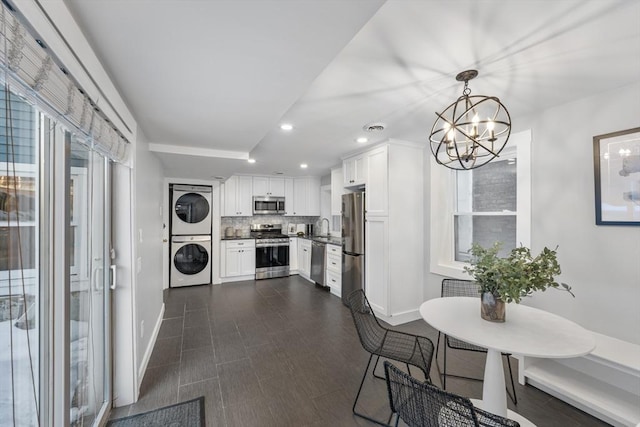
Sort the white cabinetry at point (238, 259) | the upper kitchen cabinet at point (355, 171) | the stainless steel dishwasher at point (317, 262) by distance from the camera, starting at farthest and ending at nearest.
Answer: the white cabinetry at point (238, 259), the stainless steel dishwasher at point (317, 262), the upper kitchen cabinet at point (355, 171)

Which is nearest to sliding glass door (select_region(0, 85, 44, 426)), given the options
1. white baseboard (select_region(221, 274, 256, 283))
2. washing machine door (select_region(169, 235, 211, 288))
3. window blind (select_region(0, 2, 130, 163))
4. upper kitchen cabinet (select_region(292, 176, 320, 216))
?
window blind (select_region(0, 2, 130, 163))

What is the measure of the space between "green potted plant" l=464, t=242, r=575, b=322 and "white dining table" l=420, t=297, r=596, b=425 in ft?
0.41

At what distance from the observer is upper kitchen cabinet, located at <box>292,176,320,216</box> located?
20.6 feet

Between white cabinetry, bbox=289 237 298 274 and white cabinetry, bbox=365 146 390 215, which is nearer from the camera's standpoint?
white cabinetry, bbox=365 146 390 215

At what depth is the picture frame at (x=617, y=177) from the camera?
1874 millimetres

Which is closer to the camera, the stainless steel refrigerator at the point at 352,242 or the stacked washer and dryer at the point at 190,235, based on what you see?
the stainless steel refrigerator at the point at 352,242

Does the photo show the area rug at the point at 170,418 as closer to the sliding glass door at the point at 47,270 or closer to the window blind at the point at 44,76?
the sliding glass door at the point at 47,270

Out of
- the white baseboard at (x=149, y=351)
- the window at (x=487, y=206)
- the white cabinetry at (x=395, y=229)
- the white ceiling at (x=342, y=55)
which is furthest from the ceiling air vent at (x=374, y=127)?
the white baseboard at (x=149, y=351)

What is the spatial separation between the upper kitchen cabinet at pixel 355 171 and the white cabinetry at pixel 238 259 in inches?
104

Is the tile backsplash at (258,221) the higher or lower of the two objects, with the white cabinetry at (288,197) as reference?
lower

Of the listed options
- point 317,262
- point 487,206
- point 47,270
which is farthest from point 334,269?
point 47,270

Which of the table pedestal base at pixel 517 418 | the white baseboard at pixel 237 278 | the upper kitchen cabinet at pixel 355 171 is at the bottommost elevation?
the white baseboard at pixel 237 278

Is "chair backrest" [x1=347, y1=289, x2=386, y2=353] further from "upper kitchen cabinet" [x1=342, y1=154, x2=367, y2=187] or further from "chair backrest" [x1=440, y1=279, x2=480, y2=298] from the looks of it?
"upper kitchen cabinet" [x1=342, y1=154, x2=367, y2=187]

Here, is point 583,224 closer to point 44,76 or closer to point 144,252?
point 44,76
